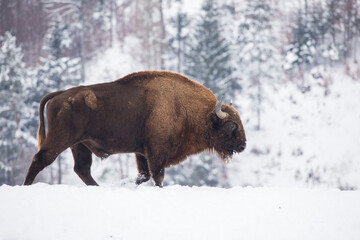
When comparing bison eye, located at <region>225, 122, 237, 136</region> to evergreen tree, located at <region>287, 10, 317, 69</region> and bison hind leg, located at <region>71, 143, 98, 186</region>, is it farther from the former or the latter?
evergreen tree, located at <region>287, 10, 317, 69</region>

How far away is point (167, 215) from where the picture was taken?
4.59 m

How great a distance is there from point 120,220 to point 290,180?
24447mm

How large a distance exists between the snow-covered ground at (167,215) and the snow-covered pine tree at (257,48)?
30682mm

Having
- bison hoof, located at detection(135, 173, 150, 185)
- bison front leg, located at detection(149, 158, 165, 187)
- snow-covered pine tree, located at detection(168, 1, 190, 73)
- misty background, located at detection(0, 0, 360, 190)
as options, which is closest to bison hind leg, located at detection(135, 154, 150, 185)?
bison hoof, located at detection(135, 173, 150, 185)

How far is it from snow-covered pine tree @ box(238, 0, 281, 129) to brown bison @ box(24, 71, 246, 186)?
92.8 ft

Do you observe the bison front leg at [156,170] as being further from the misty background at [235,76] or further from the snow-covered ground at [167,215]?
the misty background at [235,76]

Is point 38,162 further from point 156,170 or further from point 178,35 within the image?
point 178,35

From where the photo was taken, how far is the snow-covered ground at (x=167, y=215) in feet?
13.8

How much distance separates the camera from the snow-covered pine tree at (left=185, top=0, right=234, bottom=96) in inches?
1346

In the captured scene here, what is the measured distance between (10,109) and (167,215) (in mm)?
24610

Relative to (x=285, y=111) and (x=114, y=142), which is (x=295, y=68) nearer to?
(x=285, y=111)

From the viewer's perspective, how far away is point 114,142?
693 centimetres

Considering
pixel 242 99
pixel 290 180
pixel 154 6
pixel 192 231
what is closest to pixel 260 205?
pixel 192 231

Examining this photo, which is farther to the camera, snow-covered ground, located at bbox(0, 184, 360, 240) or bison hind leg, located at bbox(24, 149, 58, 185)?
bison hind leg, located at bbox(24, 149, 58, 185)
